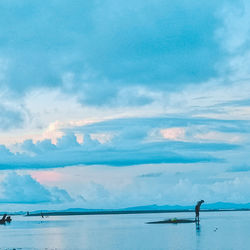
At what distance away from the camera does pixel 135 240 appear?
8925 cm

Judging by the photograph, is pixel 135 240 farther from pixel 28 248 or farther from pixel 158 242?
pixel 28 248

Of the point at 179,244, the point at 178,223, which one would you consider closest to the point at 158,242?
the point at 179,244

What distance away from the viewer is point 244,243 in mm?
82875

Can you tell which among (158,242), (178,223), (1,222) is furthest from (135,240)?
(1,222)

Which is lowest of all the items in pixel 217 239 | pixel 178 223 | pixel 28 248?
pixel 28 248

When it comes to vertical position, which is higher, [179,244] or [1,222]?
[1,222]

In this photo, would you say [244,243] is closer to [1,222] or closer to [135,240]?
[135,240]

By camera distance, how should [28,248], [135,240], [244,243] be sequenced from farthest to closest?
[135,240] < [244,243] < [28,248]

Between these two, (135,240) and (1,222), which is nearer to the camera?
(135,240)

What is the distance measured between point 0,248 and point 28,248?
4643 millimetres

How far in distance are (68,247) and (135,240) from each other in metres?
14.7

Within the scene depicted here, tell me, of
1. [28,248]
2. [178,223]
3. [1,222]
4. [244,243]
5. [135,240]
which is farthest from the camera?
[1,222]

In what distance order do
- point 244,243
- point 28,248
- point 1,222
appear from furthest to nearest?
point 1,222 → point 244,243 → point 28,248

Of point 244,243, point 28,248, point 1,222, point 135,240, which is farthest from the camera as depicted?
point 1,222
